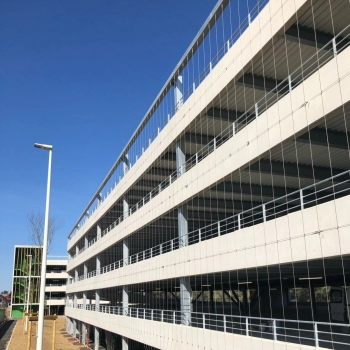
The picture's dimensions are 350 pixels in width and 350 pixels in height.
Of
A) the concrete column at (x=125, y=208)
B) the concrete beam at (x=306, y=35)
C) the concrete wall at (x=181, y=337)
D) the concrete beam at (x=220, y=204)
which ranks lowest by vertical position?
the concrete wall at (x=181, y=337)

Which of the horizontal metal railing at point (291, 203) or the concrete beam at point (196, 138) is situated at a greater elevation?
the concrete beam at point (196, 138)

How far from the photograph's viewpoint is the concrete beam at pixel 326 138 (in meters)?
15.0

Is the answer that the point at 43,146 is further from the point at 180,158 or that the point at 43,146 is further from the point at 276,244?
the point at 276,244

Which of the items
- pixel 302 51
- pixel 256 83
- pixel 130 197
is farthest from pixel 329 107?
pixel 130 197

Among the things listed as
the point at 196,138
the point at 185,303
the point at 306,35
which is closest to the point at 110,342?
the point at 185,303

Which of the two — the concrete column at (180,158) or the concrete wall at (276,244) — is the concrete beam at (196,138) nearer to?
the concrete column at (180,158)

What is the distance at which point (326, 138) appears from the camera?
600 inches

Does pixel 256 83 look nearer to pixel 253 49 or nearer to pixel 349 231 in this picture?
pixel 253 49

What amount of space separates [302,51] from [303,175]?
604 centimetres

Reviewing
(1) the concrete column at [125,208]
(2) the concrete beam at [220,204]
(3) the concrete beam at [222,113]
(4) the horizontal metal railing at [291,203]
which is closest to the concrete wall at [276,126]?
(4) the horizontal metal railing at [291,203]

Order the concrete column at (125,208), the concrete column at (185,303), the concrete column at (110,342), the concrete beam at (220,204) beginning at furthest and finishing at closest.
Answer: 1. the concrete column at (110,342)
2. the concrete column at (125,208)
3. the concrete beam at (220,204)
4. the concrete column at (185,303)

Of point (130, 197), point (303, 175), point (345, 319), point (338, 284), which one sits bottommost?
point (345, 319)

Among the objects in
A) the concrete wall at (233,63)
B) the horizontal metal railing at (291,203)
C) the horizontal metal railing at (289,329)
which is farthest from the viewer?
the concrete wall at (233,63)

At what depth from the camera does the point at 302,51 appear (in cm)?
1622
